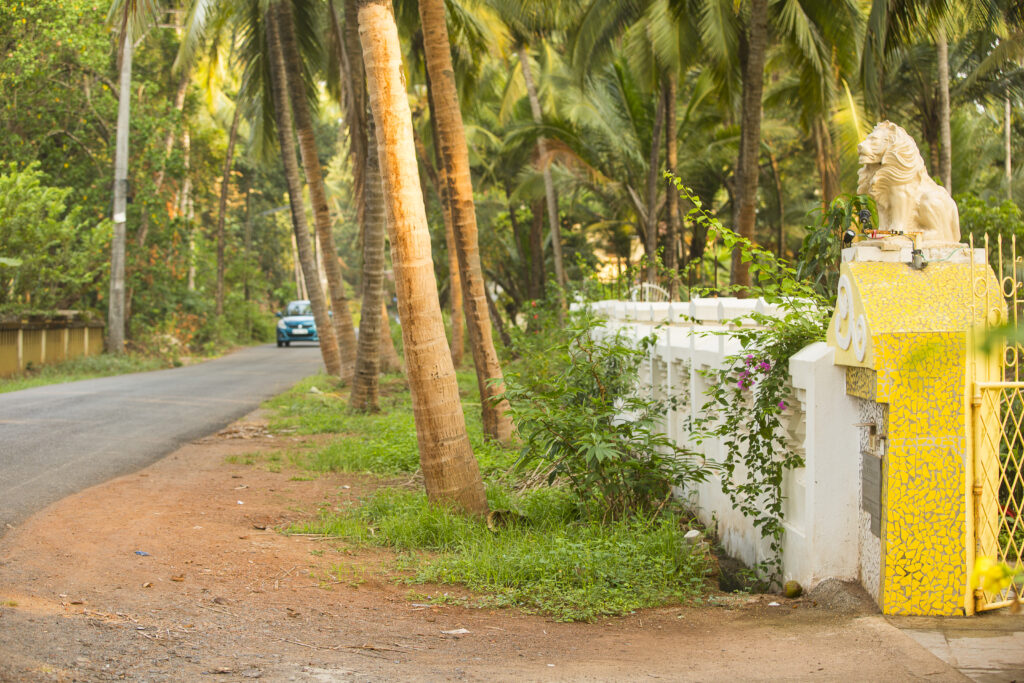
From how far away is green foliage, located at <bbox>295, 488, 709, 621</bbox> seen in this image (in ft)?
18.6

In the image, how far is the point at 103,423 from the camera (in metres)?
12.5

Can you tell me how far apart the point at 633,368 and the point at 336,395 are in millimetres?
9300

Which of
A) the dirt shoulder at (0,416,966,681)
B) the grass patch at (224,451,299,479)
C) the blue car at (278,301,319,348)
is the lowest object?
the dirt shoulder at (0,416,966,681)

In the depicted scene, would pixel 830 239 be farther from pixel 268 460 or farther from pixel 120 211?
pixel 120 211

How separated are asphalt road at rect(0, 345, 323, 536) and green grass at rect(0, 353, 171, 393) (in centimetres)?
94

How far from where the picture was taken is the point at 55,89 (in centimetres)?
2405

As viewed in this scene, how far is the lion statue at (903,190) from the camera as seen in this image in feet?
18.1

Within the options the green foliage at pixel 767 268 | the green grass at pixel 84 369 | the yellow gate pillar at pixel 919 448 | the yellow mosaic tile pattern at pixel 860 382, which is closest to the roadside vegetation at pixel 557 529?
the yellow gate pillar at pixel 919 448

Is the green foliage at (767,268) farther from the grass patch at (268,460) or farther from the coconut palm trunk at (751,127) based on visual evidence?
the coconut palm trunk at (751,127)

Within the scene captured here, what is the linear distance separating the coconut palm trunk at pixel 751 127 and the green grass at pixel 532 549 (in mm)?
7059

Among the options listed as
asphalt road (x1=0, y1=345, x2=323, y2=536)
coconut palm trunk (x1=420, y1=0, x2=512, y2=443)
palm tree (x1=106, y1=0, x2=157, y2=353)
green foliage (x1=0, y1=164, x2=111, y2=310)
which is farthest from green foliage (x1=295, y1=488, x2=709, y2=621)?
palm tree (x1=106, y1=0, x2=157, y2=353)

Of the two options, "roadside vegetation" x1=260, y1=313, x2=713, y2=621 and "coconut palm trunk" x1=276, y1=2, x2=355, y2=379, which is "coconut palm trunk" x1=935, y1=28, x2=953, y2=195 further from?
"roadside vegetation" x1=260, y1=313, x2=713, y2=621

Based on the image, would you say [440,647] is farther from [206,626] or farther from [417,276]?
[417,276]

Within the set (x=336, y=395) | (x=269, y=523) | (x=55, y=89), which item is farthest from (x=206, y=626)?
(x=55, y=89)
